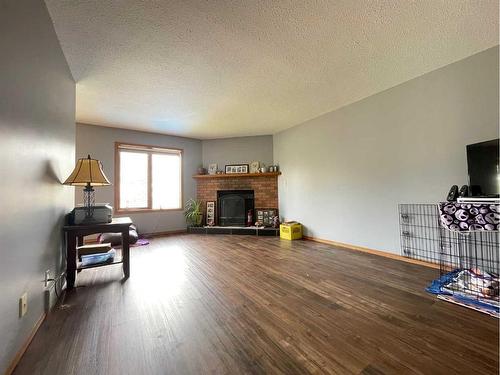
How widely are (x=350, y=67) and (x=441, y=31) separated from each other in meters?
0.76

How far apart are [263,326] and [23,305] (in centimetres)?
148

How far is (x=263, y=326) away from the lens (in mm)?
1461

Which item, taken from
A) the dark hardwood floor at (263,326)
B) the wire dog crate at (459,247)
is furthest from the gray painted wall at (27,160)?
the wire dog crate at (459,247)

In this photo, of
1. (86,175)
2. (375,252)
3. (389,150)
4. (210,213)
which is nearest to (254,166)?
(210,213)

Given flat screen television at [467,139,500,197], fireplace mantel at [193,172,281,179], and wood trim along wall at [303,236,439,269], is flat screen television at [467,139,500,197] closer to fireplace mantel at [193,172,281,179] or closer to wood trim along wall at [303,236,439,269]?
wood trim along wall at [303,236,439,269]

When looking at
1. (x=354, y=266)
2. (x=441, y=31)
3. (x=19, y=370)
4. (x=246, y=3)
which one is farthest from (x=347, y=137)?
(x=19, y=370)

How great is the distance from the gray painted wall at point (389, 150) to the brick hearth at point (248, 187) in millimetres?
673

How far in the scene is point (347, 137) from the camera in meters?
3.49

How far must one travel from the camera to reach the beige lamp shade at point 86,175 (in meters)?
2.02

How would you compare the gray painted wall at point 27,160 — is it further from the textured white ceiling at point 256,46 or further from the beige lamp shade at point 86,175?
the textured white ceiling at point 256,46

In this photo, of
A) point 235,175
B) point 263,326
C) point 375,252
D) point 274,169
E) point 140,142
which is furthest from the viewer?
point 235,175

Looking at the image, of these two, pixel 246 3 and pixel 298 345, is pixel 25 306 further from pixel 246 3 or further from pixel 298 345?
pixel 246 3

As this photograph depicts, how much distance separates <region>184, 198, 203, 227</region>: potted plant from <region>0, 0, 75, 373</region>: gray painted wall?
121 inches

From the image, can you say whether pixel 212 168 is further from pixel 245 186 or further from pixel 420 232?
pixel 420 232
